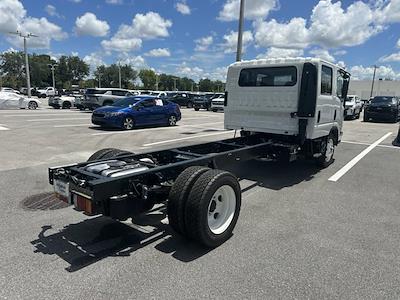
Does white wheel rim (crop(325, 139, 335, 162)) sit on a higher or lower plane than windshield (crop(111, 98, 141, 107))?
lower

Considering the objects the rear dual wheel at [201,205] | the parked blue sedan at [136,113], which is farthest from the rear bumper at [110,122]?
the rear dual wheel at [201,205]

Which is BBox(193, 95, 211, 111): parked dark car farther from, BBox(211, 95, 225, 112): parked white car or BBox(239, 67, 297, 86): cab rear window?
BBox(239, 67, 297, 86): cab rear window

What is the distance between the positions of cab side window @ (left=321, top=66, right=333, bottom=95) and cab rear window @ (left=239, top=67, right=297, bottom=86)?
0.60m

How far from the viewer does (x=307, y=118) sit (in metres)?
Answer: 6.65

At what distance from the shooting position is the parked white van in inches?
259

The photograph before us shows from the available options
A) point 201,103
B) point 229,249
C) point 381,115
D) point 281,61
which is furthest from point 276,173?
point 201,103

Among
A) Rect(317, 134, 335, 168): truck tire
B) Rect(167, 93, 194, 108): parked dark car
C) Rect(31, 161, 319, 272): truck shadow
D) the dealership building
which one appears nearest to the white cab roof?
Rect(317, 134, 335, 168): truck tire

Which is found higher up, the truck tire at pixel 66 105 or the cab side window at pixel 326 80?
the cab side window at pixel 326 80

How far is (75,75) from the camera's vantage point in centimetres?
11519

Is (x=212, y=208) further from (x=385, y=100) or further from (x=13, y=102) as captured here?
(x=13, y=102)

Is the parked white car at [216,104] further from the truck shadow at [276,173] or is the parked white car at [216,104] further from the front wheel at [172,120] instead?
the truck shadow at [276,173]

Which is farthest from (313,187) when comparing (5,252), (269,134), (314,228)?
(5,252)

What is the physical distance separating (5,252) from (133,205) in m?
1.46

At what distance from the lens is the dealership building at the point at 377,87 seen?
10500cm
